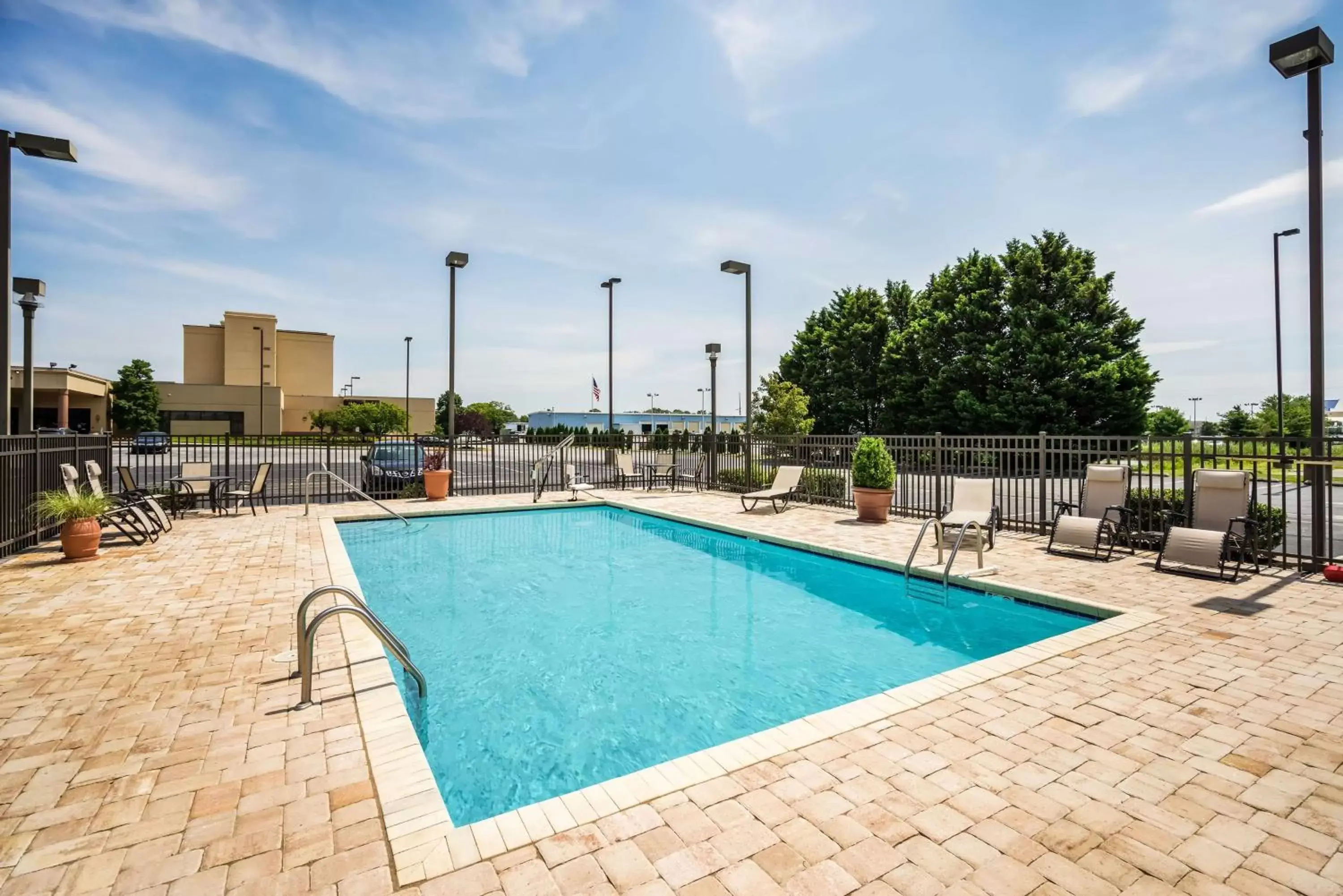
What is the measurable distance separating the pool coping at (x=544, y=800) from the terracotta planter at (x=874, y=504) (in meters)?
5.70

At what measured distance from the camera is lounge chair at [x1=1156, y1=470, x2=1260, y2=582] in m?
6.47

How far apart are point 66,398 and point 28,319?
34.0 m

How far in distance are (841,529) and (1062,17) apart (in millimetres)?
7890

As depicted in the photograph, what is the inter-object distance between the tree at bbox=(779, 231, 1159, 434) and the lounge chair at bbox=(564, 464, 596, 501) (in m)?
17.1

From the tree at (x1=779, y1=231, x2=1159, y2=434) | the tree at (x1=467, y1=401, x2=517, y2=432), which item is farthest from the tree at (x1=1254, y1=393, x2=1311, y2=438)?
the tree at (x1=467, y1=401, x2=517, y2=432)

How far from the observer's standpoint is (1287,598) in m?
5.73

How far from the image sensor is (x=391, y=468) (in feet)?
48.6

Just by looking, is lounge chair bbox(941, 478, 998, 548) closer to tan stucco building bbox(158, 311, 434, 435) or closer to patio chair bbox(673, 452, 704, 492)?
patio chair bbox(673, 452, 704, 492)

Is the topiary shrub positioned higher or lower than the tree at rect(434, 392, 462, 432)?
lower

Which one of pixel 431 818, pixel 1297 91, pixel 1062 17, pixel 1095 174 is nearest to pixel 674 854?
pixel 431 818

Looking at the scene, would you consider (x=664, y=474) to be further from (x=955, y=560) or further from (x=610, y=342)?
(x=955, y=560)

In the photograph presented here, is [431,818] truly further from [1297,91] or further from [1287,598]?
[1297,91]

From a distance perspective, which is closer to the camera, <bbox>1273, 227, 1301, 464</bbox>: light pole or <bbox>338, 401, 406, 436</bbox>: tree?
<bbox>1273, 227, 1301, 464</bbox>: light pole

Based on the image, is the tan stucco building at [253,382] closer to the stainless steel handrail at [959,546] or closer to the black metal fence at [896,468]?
the black metal fence at [896,468]
